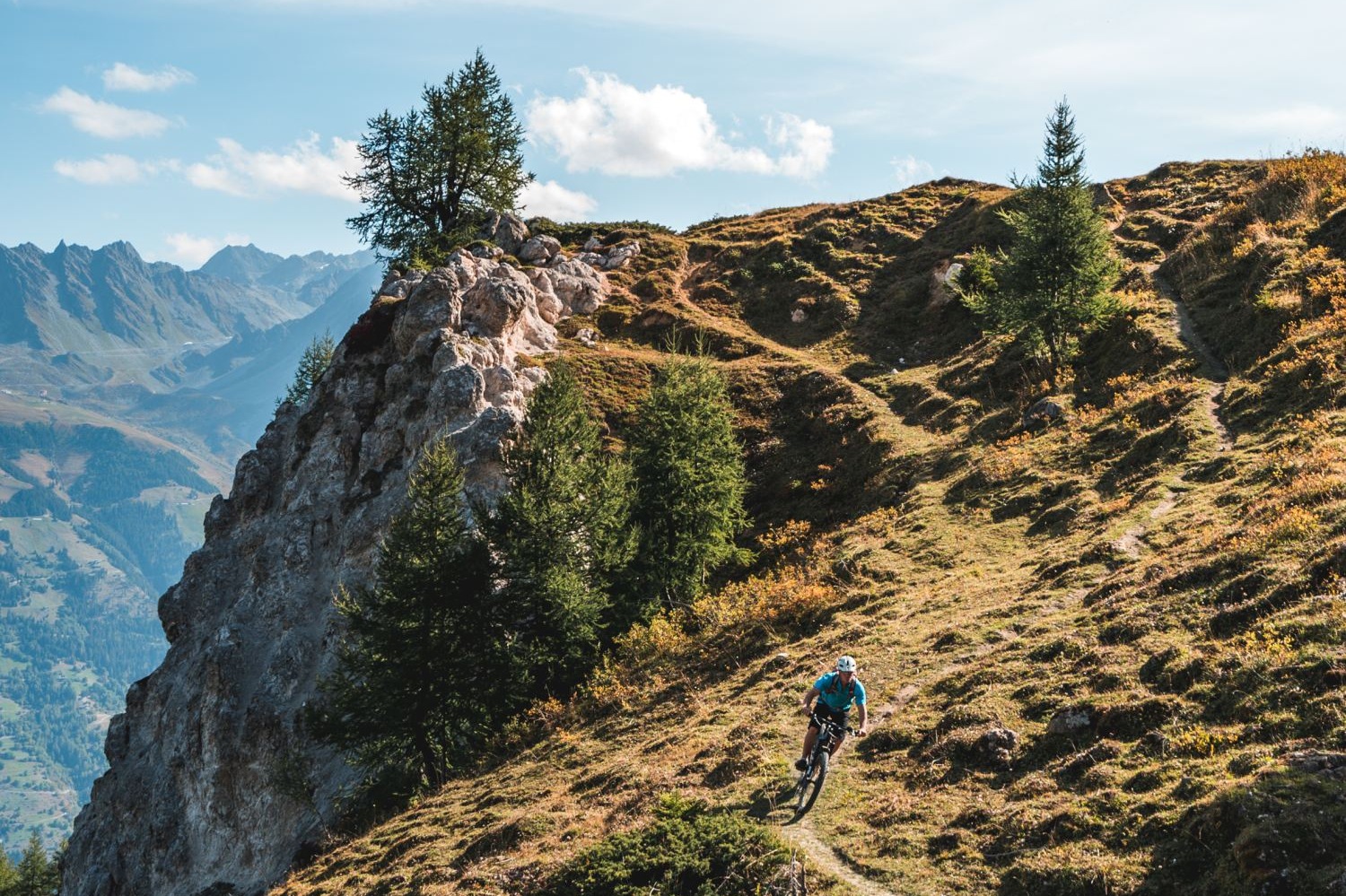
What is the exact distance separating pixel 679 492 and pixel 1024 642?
20453 millimetres

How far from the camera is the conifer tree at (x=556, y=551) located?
33625 mm

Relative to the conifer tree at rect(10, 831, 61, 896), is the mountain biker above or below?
above

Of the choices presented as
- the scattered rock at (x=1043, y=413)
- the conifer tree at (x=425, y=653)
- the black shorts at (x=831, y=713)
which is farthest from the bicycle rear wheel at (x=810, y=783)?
the scattered rock at (x=1043, y=413)

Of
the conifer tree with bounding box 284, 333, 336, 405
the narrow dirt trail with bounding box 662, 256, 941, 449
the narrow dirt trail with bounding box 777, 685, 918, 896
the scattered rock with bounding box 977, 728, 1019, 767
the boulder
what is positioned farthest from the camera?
the conifer tree with bounding box 284, 333, 336, 405

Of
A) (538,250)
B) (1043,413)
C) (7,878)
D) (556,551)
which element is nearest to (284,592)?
(556,551)

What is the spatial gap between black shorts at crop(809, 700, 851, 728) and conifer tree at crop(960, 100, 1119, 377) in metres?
33.7

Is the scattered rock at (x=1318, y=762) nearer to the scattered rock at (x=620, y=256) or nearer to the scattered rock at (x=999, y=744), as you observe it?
the scattered rock at (x=999, y=744)

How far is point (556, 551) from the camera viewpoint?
34.1 metres

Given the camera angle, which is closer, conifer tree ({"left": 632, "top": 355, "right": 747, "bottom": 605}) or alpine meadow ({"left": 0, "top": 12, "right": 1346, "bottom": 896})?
alpine meadow ({"left": 0, "top": 12, "right": 1346, "bottom": 896})

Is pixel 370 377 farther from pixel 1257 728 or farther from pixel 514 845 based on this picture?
pixel 1257 728

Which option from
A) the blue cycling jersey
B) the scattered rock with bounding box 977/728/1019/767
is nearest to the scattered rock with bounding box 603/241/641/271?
the blue cycling jersey

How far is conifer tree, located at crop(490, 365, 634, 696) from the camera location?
33.6m

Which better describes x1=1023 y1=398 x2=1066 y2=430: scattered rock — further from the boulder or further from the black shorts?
the boulder

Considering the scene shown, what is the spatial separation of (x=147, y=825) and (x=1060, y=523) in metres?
52.9
